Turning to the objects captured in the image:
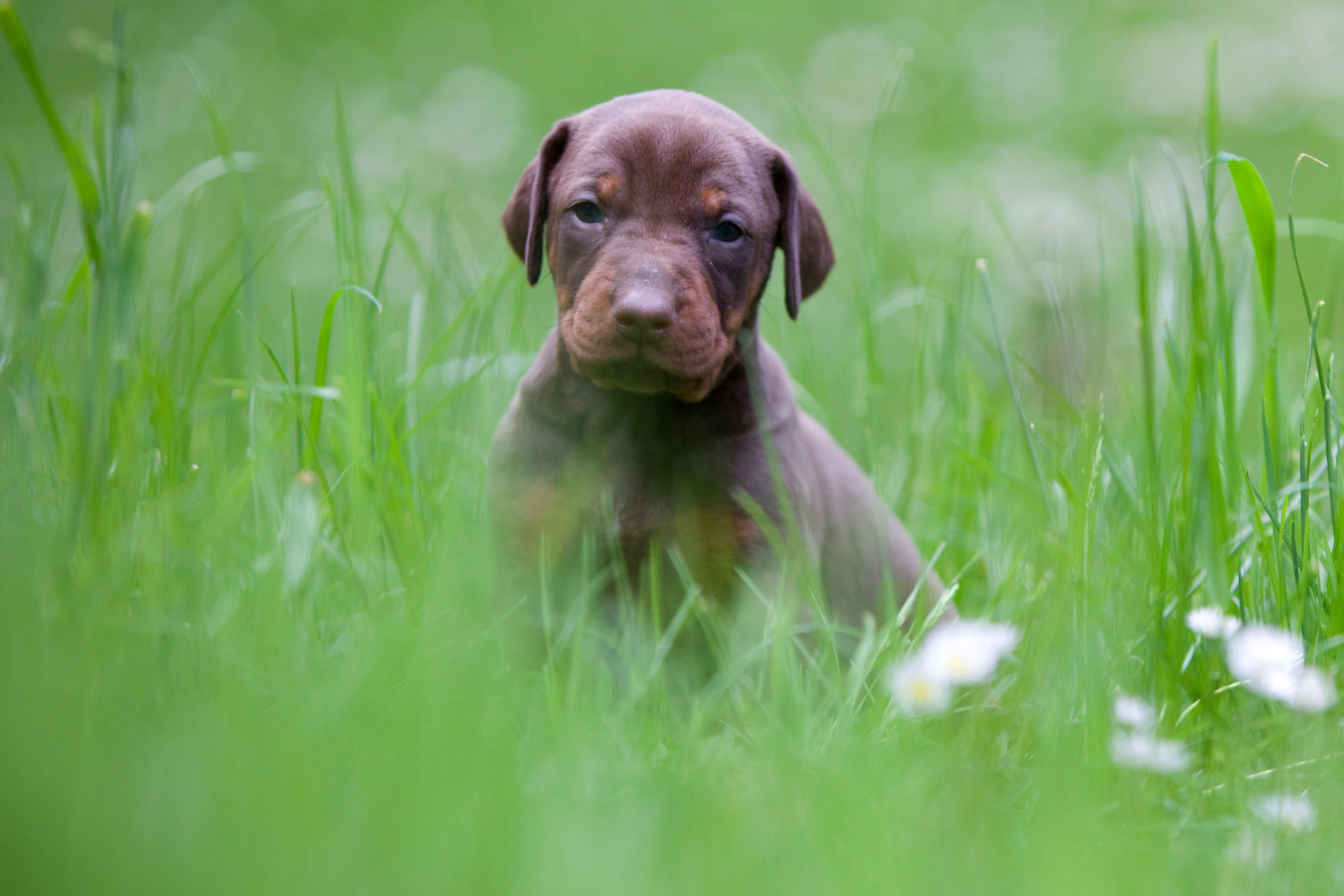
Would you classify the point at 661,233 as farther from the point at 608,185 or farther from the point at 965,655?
the point at 965,655

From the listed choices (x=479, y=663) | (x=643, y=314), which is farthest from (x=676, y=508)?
(x=479, y=663)

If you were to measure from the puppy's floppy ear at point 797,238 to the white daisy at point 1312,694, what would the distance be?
161cm

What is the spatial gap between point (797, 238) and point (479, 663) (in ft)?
5.51

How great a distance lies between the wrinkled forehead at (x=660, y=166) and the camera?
122 inches

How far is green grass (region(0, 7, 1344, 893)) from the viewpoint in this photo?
1767 mm

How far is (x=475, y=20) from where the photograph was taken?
11.0m

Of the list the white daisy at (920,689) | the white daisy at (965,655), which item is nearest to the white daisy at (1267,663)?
the white daisy at (965,655)

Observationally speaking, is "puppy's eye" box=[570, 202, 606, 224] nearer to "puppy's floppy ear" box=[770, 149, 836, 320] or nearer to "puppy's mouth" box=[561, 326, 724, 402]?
"puppy's mouth" box=[561, 326, 724, 402]

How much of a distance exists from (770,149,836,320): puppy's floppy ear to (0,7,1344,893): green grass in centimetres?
71

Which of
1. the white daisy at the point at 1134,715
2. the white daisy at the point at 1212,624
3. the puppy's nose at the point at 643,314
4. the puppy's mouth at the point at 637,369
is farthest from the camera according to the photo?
the puppy's mouth at the point at 637,369

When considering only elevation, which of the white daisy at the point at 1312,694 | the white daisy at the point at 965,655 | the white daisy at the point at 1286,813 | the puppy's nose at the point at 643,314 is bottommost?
the white daisy at the point at 1286,813

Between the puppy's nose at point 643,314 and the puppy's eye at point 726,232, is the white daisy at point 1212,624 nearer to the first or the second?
the puppy's nose at point 643,314

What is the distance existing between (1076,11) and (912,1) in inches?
63.3

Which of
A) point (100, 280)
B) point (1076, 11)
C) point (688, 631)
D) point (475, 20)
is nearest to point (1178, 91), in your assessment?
point (1076, 11)
